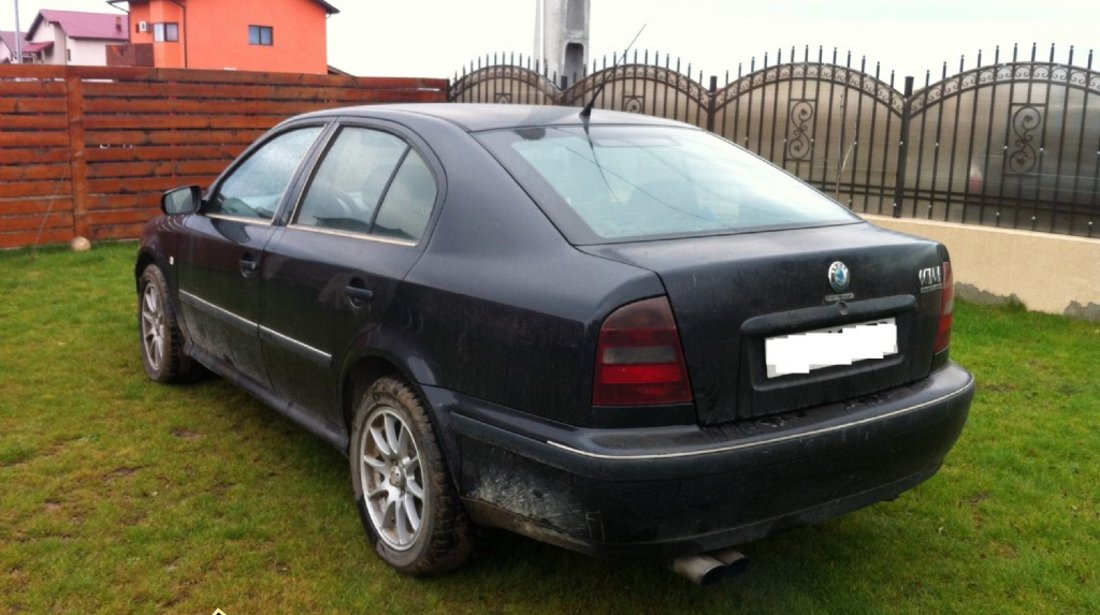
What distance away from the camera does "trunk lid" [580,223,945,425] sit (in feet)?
9.38

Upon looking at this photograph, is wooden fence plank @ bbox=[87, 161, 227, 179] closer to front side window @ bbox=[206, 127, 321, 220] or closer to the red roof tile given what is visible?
front side window @ bbox=[206, 127, 321, 220]

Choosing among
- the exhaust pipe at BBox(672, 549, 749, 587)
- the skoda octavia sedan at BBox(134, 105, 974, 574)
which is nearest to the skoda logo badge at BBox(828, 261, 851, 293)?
the skoda octavia sedan at BBox(134, 105, 974, 574)

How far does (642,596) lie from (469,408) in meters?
0.91

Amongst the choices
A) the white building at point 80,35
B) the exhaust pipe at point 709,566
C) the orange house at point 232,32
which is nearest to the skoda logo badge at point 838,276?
the exhaust pipe at point 709,566

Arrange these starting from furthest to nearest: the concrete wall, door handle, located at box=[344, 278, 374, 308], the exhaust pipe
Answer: the concrete wall
door handle, located at box=[344, 278, 374, 308]
the exhaust pipe

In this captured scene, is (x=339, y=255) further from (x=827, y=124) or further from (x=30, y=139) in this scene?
(x=30, y=139)

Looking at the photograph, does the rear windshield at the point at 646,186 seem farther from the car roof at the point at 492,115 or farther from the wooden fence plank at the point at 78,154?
the wooden fence plank at the point at 78,154

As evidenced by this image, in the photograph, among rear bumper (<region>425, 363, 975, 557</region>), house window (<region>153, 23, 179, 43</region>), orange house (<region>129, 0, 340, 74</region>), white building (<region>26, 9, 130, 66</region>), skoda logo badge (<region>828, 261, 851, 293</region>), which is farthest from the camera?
white building (<region>26, 9, 130, 66</region>)

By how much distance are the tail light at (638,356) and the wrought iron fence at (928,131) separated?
20.3 ft

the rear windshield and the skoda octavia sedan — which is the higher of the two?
the rear windshield

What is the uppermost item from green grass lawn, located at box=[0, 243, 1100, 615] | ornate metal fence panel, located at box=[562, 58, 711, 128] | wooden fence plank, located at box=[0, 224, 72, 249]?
ornate metal fence panel, located at box=[562, 58, 711, 128]

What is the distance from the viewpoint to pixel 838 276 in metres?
3.09

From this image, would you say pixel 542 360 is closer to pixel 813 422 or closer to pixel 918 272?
pixel 813 422

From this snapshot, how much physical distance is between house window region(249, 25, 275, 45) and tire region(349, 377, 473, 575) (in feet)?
208
